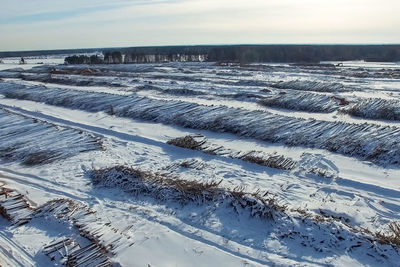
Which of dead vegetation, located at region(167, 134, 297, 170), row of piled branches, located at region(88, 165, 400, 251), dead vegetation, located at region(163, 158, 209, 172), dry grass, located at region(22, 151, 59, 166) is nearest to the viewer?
row of piled branches, located at region(88, 165, 400, 251)

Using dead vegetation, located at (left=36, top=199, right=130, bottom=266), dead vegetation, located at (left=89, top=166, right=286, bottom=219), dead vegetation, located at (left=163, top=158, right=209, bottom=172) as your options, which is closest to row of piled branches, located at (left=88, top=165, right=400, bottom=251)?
dead vegetation, located at (left=89, top=166, right=286, bottom=219)

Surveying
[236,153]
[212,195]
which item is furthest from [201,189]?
[236,153]

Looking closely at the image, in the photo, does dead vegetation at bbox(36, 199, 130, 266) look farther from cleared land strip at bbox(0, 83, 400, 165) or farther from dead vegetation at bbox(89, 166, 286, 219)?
cleared land strip at bbox(0, 83, 400, 165)

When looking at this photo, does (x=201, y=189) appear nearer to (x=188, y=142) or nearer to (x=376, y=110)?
(x=188, y=142)

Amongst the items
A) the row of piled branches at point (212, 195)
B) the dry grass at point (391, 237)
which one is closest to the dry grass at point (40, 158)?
the row of piled branches at point (212, 195)

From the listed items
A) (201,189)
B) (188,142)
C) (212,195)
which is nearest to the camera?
(212,195)

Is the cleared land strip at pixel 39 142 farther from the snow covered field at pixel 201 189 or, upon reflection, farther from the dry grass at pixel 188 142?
the dry grass at pixel 188 142

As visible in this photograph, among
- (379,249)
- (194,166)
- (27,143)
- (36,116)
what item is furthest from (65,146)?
(379,249)
